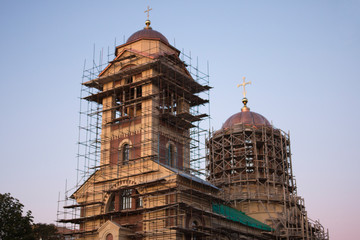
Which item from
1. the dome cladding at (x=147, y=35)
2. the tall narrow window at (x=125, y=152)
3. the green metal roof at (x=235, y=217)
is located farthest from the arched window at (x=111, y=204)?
the dome cladding at (x=147, y=35)

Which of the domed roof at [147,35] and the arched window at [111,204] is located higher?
the domed roof at [147,35]

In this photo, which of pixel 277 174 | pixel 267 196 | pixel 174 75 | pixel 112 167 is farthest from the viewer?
pixel 277 174

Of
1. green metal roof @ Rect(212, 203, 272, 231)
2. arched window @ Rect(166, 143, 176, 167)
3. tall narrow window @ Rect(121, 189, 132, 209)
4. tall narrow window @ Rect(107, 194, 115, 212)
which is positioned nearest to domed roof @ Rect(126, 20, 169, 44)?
arched window @ Rect(166, 143, 176, 167)

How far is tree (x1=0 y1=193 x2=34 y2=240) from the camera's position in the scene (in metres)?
39.2

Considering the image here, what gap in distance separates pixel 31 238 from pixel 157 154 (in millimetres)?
12303

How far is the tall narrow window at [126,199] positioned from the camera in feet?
130

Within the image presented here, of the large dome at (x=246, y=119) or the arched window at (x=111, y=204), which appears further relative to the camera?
the large dome at (x=246, y=119)

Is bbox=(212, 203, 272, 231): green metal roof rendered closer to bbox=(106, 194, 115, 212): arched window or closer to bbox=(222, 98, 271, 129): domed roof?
bbox=(106, 194, 115, 212): arched window

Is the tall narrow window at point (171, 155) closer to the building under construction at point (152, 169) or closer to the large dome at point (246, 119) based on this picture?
the building under construction at point (152, 169)

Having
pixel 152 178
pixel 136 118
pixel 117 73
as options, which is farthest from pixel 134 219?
pixel 117 73

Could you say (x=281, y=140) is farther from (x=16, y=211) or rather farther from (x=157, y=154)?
(x=16, y=211)

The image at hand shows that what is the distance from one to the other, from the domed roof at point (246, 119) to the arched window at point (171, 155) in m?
20.4

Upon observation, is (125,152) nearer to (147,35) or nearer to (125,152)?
(125,152)

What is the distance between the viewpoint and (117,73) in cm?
4403
